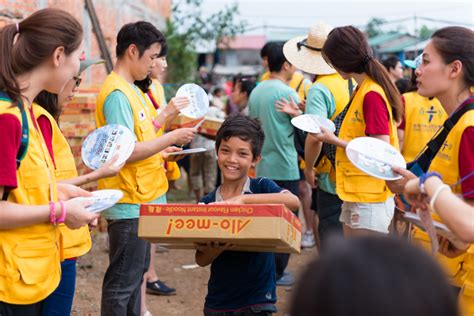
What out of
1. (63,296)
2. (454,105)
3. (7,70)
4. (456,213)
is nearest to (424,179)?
(456,213)

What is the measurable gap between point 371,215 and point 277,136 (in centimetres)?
203

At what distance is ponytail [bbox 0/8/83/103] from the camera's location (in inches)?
101

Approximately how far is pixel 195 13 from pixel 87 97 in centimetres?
849

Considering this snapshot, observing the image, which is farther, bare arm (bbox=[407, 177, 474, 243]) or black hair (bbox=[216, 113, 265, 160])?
black hair (bbox=[216, 113, 265, 160])

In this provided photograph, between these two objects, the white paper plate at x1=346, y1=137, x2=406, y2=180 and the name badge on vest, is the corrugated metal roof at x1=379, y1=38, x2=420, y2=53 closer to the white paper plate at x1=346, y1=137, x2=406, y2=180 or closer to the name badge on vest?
the name badge on vest

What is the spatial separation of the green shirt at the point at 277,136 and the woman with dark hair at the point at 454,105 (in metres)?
3.09

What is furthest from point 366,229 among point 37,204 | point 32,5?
point 32,5

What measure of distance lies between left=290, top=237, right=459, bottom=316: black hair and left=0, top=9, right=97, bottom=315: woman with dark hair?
168 cm

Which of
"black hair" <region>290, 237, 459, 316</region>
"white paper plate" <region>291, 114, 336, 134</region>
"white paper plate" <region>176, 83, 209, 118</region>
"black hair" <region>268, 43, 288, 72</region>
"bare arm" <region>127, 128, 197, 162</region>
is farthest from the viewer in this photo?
"black hair" <region>268, 43, 288, 72</region>

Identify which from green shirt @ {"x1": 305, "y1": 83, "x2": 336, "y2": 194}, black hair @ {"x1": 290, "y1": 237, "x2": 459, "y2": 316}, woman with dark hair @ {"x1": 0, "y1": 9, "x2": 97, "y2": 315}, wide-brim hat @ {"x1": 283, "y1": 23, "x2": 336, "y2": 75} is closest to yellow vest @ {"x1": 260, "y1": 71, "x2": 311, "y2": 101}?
wide-brim hat @ {"x1": 283, "y1": 23, "x2": 336, "y2": 75}

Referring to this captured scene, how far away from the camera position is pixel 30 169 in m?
2.63

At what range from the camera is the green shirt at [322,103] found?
499 centimetres

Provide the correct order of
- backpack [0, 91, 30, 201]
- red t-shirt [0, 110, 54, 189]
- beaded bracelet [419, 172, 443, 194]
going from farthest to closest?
backpack [0, 91, 30, 201] < red t-shirt [0, 110, 54, 189] < beaded bracelet [419, 172, 443, 194]

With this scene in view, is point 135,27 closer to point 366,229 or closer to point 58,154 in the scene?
point 58,154
